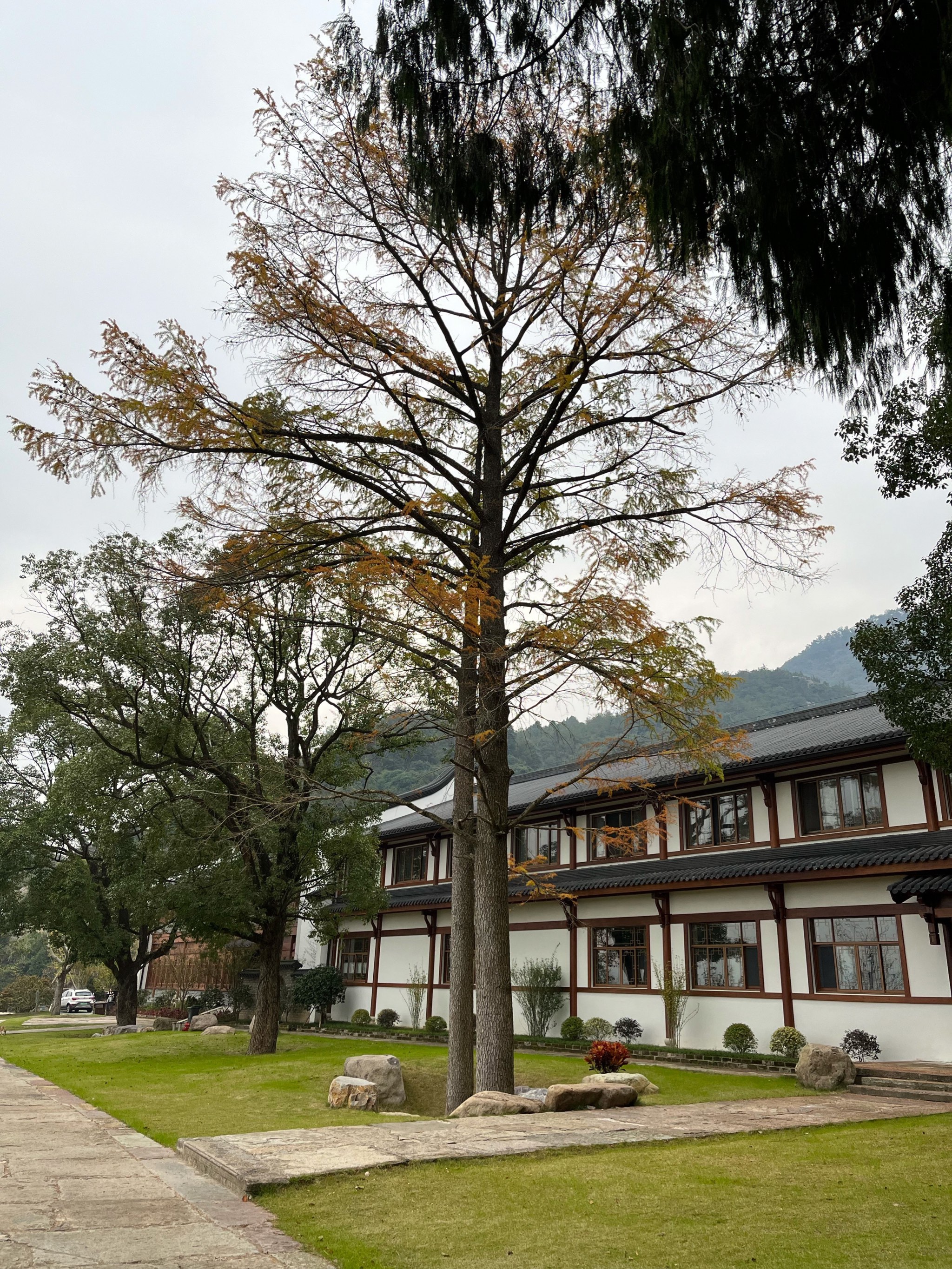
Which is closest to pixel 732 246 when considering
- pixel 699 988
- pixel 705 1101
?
pixel 705 1101

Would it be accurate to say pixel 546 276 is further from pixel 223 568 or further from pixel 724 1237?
pixel 724 1237

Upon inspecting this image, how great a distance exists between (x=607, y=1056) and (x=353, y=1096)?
13.3 ft

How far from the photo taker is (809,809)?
18.6 metres

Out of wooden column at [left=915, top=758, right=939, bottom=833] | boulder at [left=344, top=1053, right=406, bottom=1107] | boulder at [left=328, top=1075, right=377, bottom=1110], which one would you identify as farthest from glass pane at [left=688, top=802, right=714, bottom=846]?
boulder at [left=328, top=1075, right=377, bottom=1110]

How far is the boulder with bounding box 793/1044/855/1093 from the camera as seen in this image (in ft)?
44.4

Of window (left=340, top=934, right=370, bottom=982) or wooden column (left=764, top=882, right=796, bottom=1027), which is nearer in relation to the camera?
wooden column (left=764, top=882, right=796, bottom=1027)

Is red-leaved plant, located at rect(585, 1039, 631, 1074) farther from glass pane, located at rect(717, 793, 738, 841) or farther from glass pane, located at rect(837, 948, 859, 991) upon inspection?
glass pane, located at rect(717, 793, 738, 841)

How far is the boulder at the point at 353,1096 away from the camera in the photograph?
11.8m

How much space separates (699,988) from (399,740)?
818cm

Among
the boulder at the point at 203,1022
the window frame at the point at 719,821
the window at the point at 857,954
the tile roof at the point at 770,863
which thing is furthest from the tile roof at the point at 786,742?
the boulder at the point at 203,1022

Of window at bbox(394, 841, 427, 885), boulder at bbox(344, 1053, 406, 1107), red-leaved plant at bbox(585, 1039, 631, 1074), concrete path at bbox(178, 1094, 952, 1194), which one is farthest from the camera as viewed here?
window at bbox(394, 841, 427, 885)

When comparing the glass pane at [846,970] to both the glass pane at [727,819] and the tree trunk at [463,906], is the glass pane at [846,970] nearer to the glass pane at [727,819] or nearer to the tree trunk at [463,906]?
the glass pane at [727,819]

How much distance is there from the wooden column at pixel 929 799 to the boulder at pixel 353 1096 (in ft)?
34.7

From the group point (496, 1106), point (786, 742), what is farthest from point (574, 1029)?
point (496, 1106)
